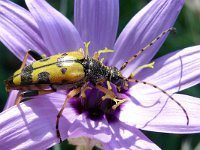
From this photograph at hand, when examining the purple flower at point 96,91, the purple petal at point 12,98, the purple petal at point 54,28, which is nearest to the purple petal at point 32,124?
the purple flower at point 96,91

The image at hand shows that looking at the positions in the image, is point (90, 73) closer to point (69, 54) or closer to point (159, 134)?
point (69, 54)

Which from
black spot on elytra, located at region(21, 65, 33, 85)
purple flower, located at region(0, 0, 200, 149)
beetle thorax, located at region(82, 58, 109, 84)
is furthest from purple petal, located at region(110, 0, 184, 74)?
black spot on elytra, located at region(21, 65, 33, 85)

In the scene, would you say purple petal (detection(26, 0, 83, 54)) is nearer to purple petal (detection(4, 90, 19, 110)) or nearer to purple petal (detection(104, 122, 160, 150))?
purple petal (detection(4, 90, 19, 110))

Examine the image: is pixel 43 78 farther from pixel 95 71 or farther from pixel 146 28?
pixel 146 28

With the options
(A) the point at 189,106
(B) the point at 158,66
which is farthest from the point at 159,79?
(A) the point at 189,106

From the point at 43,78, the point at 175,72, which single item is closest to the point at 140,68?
the point at 175,72
